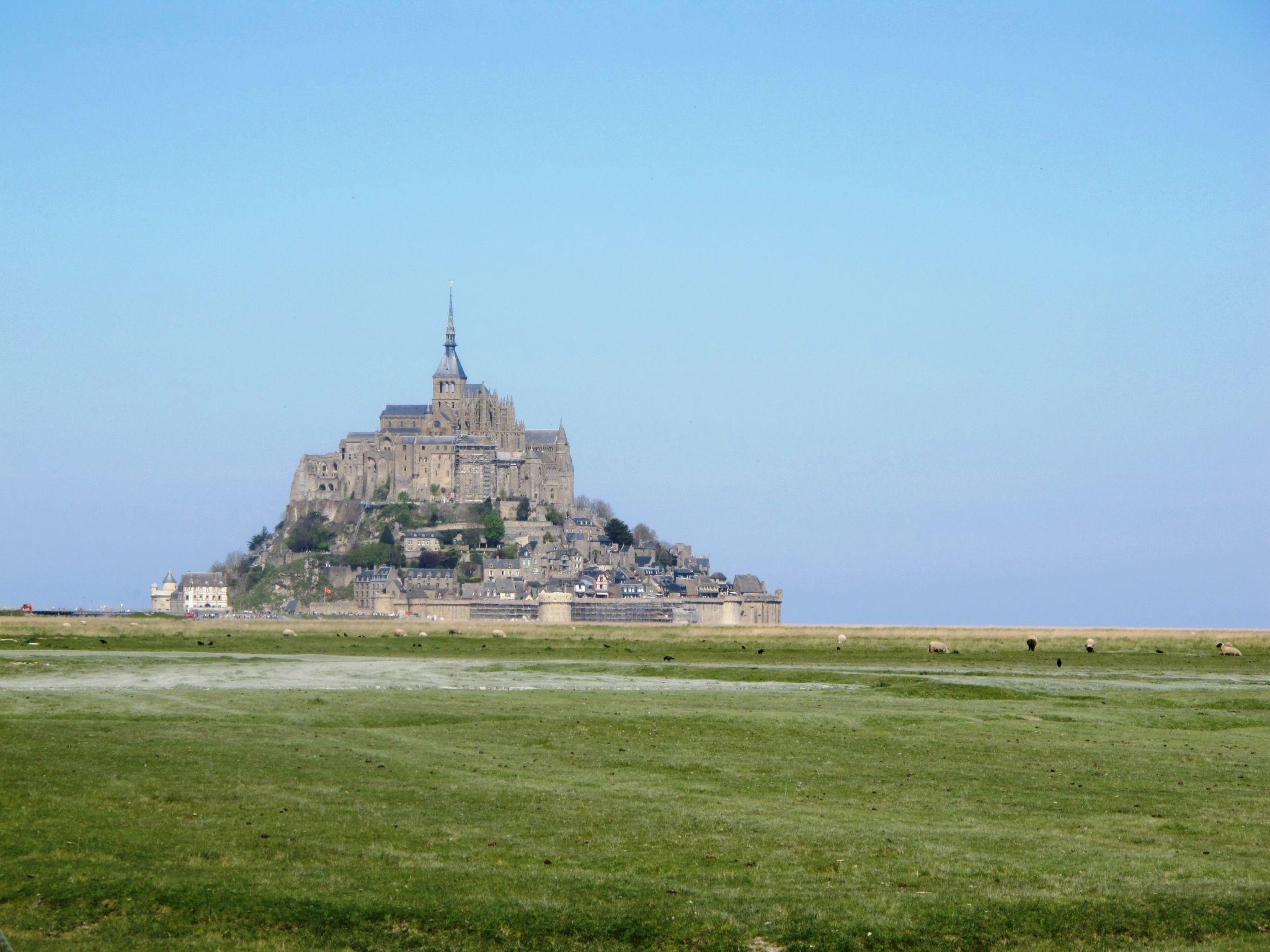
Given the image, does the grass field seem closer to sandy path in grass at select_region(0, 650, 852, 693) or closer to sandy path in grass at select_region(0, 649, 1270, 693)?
sandy path in grass at select_region(0, 650, 852, 693)

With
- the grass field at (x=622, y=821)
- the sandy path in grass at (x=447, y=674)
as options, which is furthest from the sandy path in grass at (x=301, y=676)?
the grass field at (x=622, y=821)

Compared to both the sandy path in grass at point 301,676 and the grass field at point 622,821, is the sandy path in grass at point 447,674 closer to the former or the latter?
the sandy path in grass at point 301,676

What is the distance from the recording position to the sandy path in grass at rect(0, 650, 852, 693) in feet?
150

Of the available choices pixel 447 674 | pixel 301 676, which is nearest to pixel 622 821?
pixel 301 676

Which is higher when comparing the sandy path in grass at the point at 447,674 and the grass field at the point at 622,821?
the sandy path in grass at the point at 447,674

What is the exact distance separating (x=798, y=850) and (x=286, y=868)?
6.61 metres

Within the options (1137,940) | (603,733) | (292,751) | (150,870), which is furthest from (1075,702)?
(150,870)

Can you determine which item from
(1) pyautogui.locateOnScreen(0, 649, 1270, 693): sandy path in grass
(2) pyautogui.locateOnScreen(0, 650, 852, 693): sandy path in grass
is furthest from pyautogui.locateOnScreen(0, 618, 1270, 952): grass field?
(1) pyautogui.locateOnScreen(0, 649, 1270, 693): sandy path in grass

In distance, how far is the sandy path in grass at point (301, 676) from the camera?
45594 millimetres

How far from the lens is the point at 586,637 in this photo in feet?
334

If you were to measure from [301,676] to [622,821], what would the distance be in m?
32.1

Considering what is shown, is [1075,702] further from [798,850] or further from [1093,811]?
[798,850]

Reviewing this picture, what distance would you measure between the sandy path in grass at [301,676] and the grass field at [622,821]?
348 centimetres

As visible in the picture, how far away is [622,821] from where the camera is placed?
21.5m
